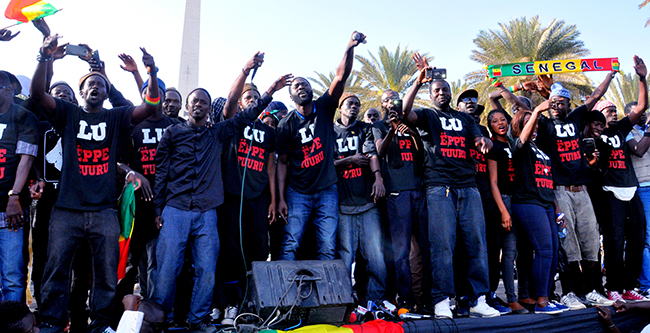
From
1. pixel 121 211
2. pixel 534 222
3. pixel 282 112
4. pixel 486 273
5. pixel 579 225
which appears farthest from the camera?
pixel 282 112

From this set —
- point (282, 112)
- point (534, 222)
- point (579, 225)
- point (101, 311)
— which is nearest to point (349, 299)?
point (101, 311)

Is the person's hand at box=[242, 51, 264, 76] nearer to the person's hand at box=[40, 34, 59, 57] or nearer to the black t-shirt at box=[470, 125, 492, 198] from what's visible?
the person's hand at box=[40, 34, 59, 57]

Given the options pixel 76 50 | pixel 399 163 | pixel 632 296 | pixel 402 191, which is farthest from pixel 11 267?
pixel 632 296

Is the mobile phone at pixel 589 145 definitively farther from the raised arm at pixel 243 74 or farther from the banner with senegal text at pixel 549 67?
the raised arm at pixel 243 74

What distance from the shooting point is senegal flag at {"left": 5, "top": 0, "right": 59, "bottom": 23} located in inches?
173

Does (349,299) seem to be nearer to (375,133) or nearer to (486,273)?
(486,273)

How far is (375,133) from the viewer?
5617 mm

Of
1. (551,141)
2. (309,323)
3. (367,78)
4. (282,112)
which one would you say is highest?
(367,78)

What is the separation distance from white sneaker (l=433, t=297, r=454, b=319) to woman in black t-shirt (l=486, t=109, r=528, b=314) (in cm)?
92

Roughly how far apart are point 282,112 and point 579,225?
3939mm

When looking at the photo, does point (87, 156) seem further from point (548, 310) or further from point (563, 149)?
point (563, 149)

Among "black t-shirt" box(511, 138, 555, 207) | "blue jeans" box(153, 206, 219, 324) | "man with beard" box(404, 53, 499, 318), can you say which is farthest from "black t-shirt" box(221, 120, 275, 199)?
"black t-shirt" box(511, 138, 555, 207)

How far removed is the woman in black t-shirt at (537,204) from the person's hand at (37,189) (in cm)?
484

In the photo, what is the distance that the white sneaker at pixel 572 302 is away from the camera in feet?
17.7
